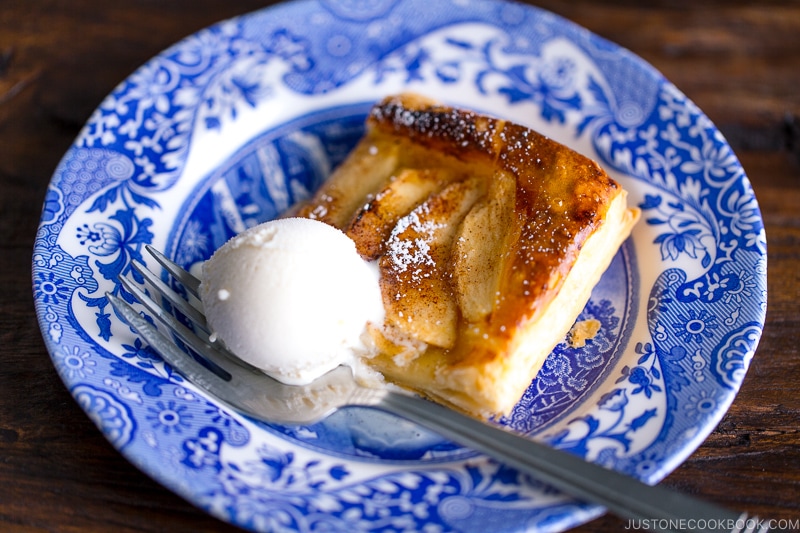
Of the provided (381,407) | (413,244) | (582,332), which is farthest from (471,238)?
(381,407)

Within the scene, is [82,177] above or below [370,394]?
above

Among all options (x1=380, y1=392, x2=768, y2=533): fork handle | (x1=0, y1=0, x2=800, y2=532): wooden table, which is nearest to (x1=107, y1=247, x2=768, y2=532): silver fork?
(x1=380, y1=392, x2=768, y2=533): fork handle

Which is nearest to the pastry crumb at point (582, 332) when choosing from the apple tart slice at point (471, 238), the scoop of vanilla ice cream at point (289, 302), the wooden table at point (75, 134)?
the apple tart slice at point (471, 238)

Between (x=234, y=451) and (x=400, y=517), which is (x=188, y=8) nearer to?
(x=234, y=451)

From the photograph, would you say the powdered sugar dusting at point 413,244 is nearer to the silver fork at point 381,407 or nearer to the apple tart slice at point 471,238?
the apple tart slice at point 471,238

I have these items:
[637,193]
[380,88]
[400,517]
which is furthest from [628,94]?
[400,517]

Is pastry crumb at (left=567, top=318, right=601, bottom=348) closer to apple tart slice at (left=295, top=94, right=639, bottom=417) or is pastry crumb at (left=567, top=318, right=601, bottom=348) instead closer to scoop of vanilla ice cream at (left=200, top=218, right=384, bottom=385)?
apple tart slice at (left=295, top=94, right=639, bottom=417)

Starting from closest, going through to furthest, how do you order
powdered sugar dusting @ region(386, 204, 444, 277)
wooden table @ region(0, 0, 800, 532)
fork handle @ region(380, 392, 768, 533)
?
fork handle @ region(380, 392, 768, 533) → wooden table @ region(0, 0, 800, 532) → powdered sugar dusting @ region(386, 204, 444, 277)
